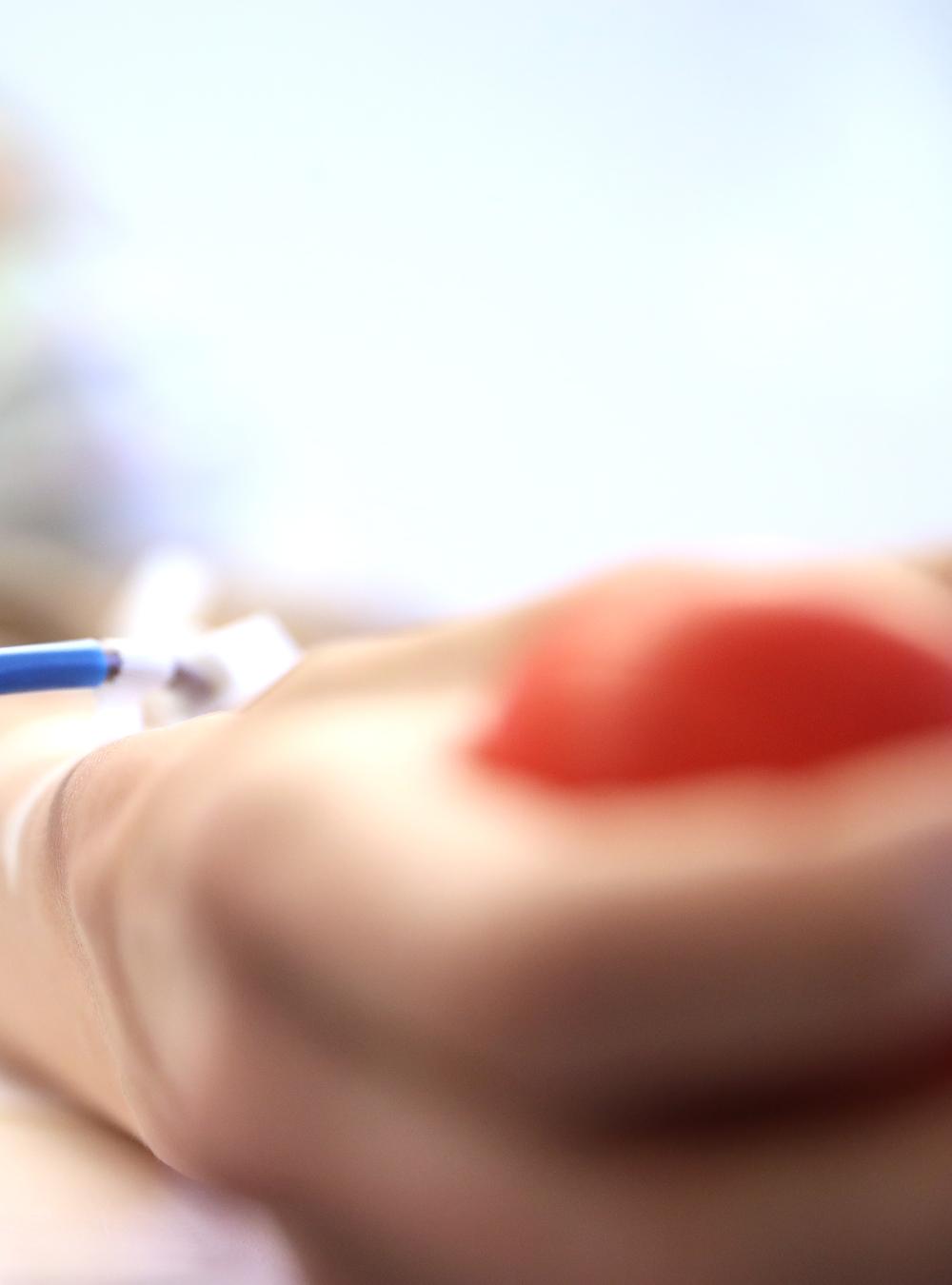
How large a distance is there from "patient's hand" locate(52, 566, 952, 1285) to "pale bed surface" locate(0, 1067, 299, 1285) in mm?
63

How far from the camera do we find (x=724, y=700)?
0.13 metres

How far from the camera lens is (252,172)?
62cm

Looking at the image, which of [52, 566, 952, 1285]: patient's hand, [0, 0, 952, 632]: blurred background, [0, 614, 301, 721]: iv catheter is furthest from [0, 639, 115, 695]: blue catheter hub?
[0, 0, 952, 632]: blurred background

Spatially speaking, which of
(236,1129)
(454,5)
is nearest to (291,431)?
(454,5)

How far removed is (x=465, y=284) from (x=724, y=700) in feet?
1.59

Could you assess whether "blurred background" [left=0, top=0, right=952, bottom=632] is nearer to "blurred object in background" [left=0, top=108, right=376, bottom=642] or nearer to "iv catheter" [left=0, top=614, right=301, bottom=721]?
"blurred object in background" [left=0, top=108, right=376, bottom=642]

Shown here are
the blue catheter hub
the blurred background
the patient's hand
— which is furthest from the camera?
the blurred background

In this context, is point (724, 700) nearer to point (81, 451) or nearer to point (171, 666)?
point (171, 666)

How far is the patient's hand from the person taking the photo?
12 centimetres

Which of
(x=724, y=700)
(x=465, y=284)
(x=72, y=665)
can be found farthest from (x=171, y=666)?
(x=465, y=284)

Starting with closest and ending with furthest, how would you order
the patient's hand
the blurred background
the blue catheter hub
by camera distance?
the patient's hand → the blue catheter hub → the blurred background

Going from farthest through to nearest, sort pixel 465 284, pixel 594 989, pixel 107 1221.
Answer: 1. pixel 465 284
2. pixel 107 1221
3. pixel 594 989

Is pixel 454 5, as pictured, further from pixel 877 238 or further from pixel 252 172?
pixel 877 238

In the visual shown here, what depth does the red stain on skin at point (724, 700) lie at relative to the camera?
130 millimetres
